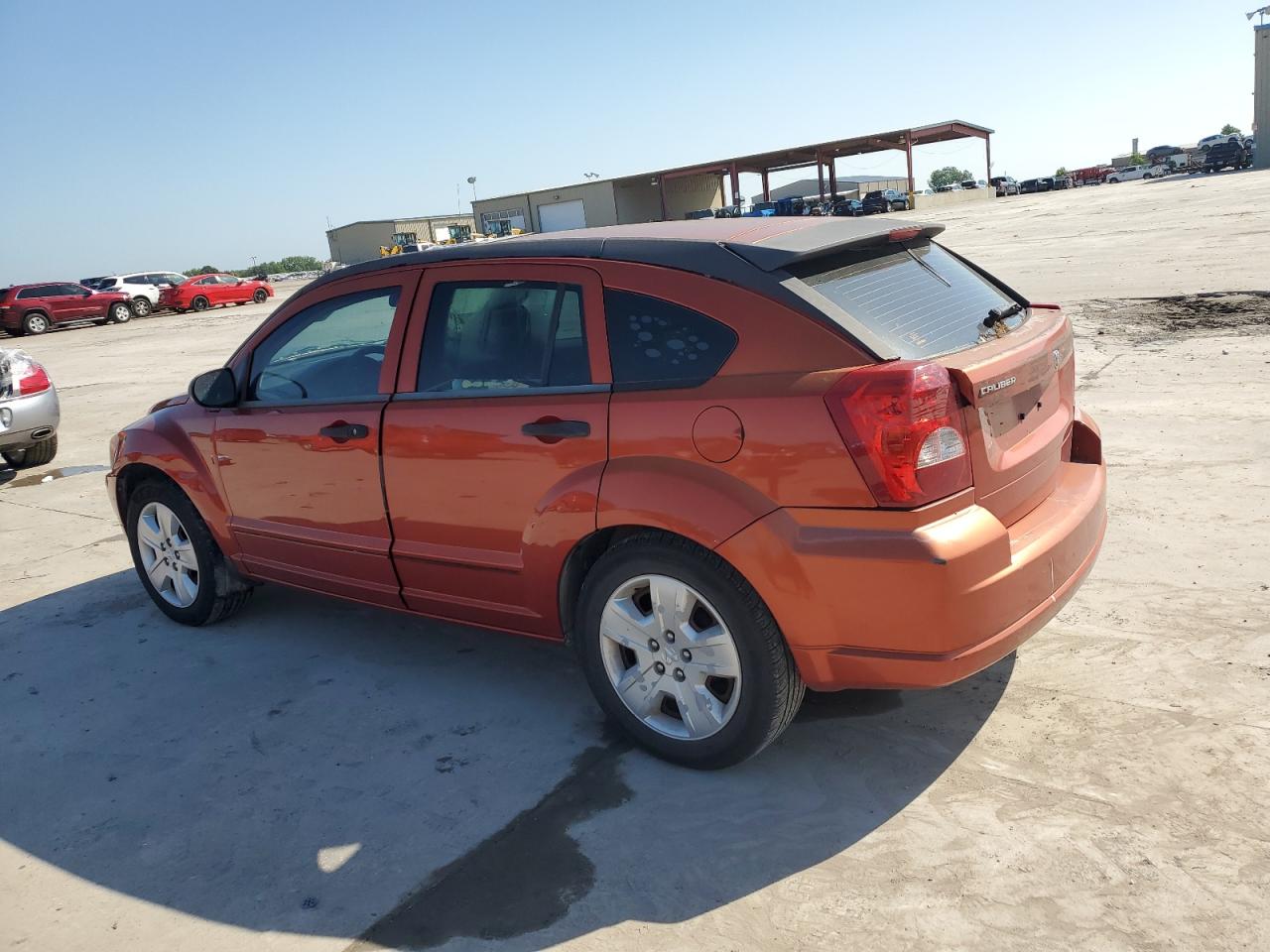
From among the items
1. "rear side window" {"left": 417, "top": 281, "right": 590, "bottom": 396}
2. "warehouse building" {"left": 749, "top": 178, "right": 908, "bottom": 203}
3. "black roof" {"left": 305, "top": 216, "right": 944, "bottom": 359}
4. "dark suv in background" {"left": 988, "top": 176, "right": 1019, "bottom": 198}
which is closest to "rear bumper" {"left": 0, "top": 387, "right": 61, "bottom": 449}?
"black roof" {"left": 305, "top": 216, "right": 944, "bottom": 359}

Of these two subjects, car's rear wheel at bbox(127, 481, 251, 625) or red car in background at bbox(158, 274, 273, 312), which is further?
red car in background at bbox(158, 274, 273, 312)

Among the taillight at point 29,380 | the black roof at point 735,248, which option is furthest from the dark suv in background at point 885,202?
the black roof at point 735,248

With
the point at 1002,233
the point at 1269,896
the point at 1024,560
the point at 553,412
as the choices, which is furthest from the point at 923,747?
the point at 1002,233

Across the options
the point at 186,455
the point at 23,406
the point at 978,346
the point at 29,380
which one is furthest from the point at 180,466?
the point at 29,380

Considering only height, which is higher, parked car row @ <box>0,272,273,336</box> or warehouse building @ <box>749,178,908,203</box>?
warehouse building @ <box>749,178,908,203</box>

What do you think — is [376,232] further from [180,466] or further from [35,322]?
[180,466]

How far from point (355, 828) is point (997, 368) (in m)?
2.43

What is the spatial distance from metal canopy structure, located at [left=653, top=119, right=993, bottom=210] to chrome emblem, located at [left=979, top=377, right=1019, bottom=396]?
213ft

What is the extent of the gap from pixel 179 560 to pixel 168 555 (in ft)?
0.30

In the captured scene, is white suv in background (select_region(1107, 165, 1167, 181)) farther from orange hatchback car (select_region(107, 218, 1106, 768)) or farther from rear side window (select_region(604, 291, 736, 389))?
rear side window (select_region(604, 291, 736, 389))

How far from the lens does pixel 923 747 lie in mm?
3336

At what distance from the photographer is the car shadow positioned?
284 centimetres

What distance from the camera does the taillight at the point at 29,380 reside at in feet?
29.8

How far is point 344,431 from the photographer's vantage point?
160 inches
